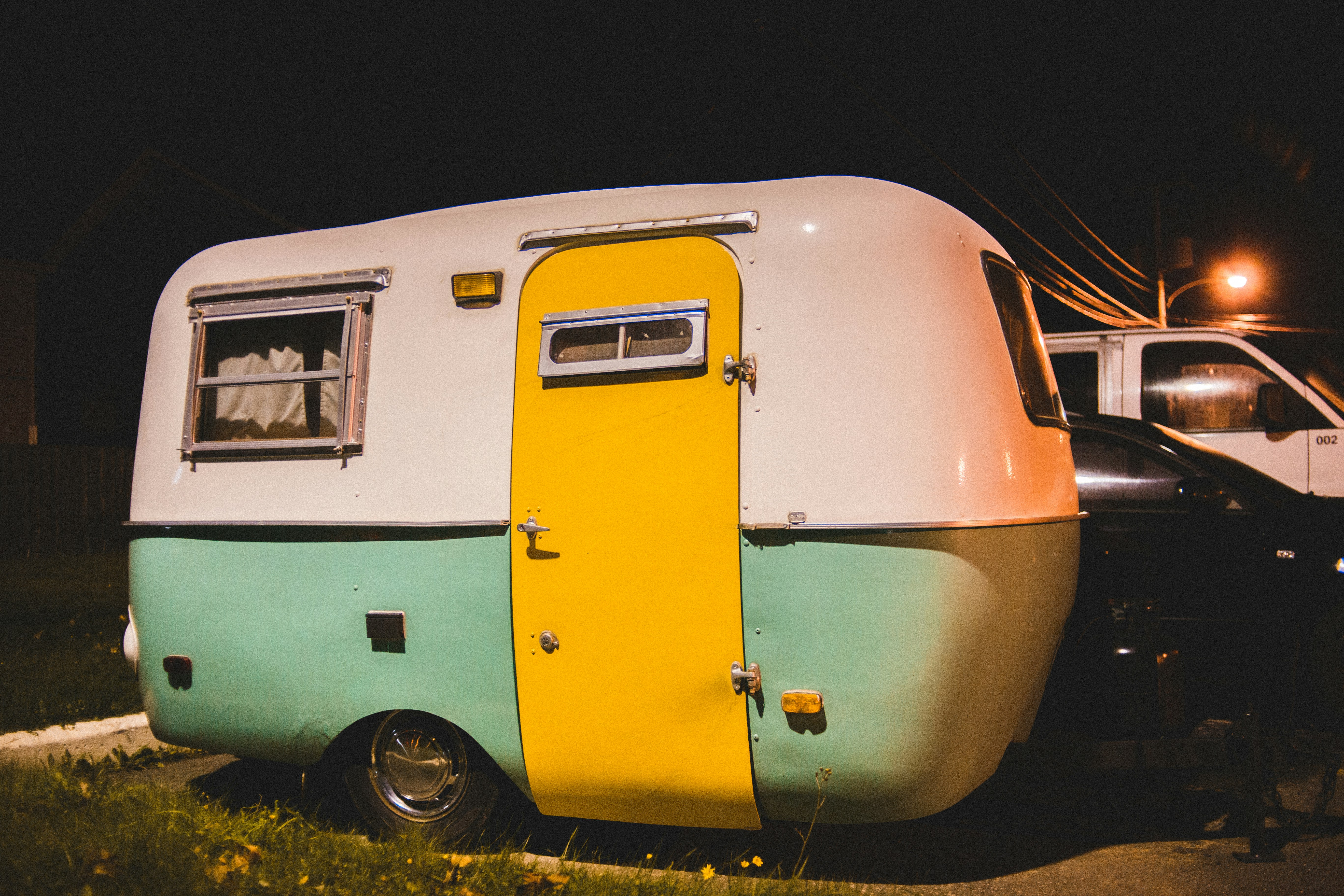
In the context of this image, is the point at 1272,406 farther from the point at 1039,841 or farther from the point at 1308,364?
the point at 1039,841

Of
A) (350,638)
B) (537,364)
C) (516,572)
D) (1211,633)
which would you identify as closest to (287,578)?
(350,638)

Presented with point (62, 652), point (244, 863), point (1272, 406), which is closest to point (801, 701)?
point (244, 863)

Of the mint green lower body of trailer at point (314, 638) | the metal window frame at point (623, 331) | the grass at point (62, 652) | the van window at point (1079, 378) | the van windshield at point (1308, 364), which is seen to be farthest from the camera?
the van window at point (1079, 378)

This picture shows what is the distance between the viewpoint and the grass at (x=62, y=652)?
241 inches

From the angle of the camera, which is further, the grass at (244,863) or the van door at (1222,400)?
the van door at (1222,400)

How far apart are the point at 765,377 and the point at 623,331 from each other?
0.59 meters

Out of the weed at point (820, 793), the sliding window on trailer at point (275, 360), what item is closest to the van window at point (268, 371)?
the sliding window on trailer at point (275, 360)

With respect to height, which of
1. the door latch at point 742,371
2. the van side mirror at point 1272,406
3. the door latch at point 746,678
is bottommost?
the door latch at point 746,678

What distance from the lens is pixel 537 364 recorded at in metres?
3.74

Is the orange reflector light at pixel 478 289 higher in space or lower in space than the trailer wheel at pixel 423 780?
higher

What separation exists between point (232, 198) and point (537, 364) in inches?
769

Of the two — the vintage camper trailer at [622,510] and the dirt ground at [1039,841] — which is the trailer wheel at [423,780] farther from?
the dirt ground at [1039,841]

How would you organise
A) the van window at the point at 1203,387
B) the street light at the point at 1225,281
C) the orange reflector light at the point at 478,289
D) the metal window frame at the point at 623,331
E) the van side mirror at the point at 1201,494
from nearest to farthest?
the metal window frame at the point at 623,331 → the orange reflector light at the point at 478,289 → the van side mirror at the point at 1201,494 → the van window at the point at 1203,387 → the street light at the point at 1225,281

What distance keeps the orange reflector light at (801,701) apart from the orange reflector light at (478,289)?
192 cm
